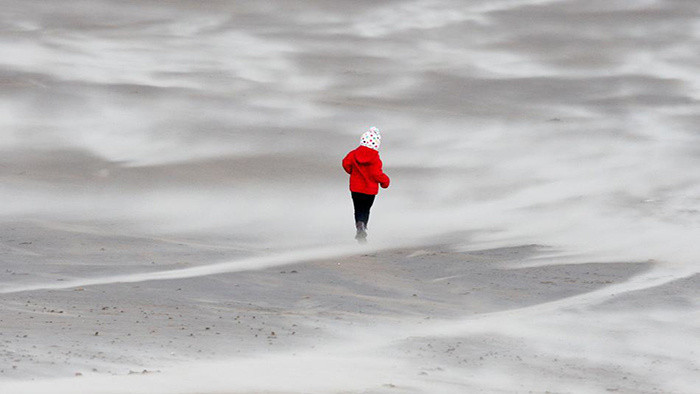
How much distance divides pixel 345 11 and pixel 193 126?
9.01 metres

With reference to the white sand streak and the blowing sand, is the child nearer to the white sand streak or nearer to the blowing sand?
the white sand streak

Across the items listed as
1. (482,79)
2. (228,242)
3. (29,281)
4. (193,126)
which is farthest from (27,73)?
(29,281)

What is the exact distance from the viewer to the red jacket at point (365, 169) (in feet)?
43.3

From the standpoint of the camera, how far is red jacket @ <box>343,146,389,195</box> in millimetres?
13211

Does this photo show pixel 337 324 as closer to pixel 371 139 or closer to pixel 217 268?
pixel 217 268

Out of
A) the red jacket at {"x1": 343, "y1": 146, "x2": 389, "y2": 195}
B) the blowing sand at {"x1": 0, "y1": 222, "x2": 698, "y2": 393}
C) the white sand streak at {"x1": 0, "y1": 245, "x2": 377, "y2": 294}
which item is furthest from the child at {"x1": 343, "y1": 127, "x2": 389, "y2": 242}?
the blowing sand at {"x1": 0, "y1": 222, "x2": 698, "y2": 393}

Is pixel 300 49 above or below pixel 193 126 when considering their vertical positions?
above

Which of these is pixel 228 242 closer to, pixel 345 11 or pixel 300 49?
pixel 300 49

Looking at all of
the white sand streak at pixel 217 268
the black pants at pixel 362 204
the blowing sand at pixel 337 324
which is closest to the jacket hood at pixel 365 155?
the black pants at pixel 362 204

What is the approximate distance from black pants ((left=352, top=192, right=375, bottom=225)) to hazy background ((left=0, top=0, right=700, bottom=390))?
1.29 ft

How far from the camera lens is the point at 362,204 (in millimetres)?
13312

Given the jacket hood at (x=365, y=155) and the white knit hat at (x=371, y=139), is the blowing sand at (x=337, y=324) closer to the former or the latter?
the jacket hood at (x=365, y=155)

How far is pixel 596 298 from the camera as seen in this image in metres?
10.1

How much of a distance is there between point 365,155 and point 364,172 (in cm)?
17
